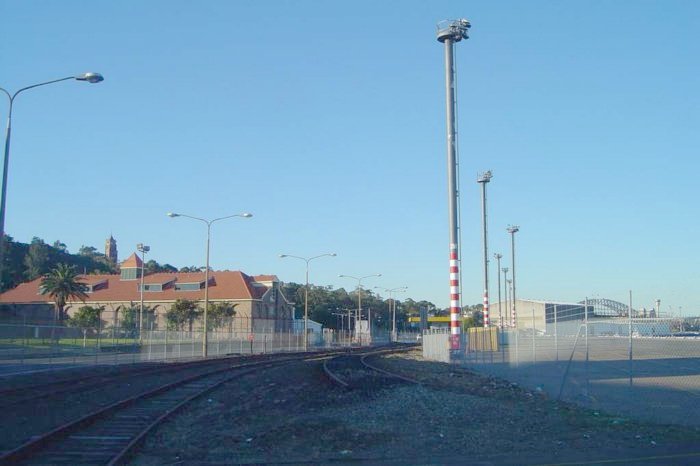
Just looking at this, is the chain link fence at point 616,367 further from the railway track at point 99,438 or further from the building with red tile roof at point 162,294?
the building with red tile roof at point 162,294

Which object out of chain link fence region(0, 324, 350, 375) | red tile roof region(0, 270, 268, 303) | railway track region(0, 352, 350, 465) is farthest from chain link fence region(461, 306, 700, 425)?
red tile roof region(0, 270, 268, 303)

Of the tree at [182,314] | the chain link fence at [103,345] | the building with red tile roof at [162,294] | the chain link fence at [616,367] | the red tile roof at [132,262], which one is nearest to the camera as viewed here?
the chain link fence at [616,367]

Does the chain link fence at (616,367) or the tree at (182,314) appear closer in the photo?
the chain link fence at (616,367)

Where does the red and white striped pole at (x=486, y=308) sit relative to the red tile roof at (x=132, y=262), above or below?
below

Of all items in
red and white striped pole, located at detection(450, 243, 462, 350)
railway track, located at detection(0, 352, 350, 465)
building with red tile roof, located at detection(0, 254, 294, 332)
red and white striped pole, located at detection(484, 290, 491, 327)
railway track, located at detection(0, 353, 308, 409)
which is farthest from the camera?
building with red tile roof, located at detection(0, 254, 294, 332)

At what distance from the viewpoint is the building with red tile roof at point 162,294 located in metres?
91.5

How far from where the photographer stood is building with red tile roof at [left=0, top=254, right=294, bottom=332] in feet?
300

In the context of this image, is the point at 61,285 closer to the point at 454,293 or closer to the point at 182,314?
the point at 182,314

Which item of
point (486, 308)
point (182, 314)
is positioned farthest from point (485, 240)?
point (182, 314)

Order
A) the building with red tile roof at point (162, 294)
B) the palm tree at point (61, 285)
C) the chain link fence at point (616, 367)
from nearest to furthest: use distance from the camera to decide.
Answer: the chain link fence at point (616, 367) < the palm tree at point (61, 285) < the building with red tile roof at point (162, 294)

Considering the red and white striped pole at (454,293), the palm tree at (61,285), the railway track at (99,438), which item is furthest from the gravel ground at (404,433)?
the palm tree at (61,285)

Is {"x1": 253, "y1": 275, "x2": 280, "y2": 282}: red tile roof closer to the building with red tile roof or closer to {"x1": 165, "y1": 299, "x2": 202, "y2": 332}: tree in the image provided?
the building with red tile roof

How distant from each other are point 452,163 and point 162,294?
5891cm

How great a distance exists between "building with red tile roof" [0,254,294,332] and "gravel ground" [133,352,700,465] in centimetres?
7211
